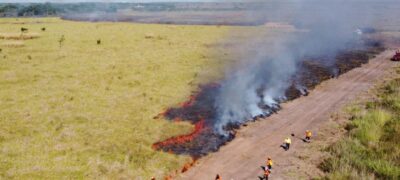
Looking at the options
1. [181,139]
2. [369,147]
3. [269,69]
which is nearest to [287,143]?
[369,147]

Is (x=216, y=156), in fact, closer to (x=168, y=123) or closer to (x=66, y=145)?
(x=168, y=123)

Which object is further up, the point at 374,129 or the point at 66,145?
the point at 374,129

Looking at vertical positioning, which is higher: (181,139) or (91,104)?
(91,104)

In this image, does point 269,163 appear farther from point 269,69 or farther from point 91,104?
point 269,69

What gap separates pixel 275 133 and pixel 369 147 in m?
8.69

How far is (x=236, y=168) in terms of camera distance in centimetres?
3128

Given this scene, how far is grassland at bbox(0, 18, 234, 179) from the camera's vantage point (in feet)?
105

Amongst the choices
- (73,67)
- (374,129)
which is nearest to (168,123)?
(374,129)

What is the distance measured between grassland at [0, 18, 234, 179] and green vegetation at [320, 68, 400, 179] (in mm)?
12789

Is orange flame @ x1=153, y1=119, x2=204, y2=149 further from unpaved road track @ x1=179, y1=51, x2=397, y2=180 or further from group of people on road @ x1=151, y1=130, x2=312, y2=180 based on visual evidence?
group of people on road @ x1=151, y1=130, x2=312, y2=180

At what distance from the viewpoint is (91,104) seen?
4656 centimetres

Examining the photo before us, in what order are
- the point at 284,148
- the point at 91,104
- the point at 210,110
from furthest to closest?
the point at 91,104 → the point at 210,110 → the point at 284,148

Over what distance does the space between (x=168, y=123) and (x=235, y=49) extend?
162ft

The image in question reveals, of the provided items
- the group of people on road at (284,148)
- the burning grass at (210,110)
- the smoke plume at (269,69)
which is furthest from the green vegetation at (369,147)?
the smoke plume at (269,69)
